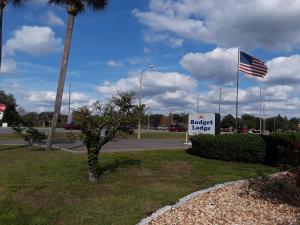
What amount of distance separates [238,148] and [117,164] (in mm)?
4658

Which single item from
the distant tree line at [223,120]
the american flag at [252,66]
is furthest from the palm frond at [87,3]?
the distant tree line at [223,120]

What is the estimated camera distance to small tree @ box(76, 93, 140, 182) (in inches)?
491

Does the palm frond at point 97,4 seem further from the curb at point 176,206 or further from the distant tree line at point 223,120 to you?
the distant tree line at point 223,120

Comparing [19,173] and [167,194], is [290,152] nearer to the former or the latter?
[167,194]

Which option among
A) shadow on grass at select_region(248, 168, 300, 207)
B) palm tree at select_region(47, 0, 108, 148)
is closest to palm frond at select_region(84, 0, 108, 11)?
palm tree at select_region(47, 0, 108, 148)

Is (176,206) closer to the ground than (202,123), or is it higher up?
closer to the ground

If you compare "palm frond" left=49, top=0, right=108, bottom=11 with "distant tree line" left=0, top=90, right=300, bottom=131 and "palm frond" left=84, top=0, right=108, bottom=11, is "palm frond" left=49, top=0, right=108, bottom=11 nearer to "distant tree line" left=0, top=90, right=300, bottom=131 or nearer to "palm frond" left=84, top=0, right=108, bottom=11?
"palm frond" left=84, top=0, right=108, bottom=11

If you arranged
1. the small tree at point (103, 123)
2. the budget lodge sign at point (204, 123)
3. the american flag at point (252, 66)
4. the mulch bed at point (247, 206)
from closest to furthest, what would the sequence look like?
the mulch bed at point (247, 206) < the small tree at point (103, 123) < the budget lodge sign at point (204, 123) < the american flag at point (252, 66)

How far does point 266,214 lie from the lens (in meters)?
8.23

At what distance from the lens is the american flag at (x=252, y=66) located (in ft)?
96.0

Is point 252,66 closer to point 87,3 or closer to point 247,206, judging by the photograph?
point 87,3

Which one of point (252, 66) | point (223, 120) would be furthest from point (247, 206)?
point (223, 120)

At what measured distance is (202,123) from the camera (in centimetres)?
2592

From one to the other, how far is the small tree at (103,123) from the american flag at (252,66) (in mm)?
17314
